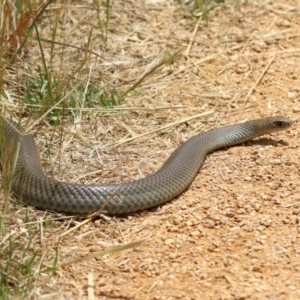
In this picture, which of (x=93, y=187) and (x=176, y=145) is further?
(x=176, y=145)

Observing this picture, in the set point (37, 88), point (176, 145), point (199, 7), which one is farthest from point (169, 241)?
point (199, 7)

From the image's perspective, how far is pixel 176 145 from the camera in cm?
633

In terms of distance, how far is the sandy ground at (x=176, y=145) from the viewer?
465cm

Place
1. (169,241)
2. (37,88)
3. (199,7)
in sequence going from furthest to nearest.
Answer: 1. (199,7)
2. (37,88)
3. (169,241)

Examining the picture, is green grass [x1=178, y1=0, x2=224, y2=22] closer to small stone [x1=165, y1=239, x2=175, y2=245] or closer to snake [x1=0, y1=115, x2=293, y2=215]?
snake [x1=0, y1=115, x2=293, y2=215]

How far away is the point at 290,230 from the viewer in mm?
5098

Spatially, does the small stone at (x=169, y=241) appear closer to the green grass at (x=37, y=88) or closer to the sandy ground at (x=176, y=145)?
the sandy ground at (x=176, y=145)

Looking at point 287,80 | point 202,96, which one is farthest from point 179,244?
point 287,80

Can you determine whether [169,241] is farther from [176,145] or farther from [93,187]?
[176,145]

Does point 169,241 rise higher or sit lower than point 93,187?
lower

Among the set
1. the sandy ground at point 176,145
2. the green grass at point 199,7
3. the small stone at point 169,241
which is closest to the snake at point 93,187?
the sandy ground at point 176,145

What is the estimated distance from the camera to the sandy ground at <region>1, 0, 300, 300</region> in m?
4.65

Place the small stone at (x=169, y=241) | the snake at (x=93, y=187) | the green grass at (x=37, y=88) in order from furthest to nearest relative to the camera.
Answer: the snake at (x=93, y=187) → the small stone at (x=169, y=241) → the green grass at (x=37, y=88)

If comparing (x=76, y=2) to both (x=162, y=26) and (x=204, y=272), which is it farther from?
(x=204, y=272)
